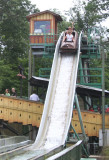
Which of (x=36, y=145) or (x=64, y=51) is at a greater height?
(x=64, y=51)

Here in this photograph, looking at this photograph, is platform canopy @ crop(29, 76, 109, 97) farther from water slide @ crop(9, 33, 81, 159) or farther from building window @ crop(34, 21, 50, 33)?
building window @ crop(34, 21, 50, 33)

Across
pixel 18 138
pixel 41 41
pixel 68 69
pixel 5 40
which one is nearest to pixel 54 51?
pixel 41 41

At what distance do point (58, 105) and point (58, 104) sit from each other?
0.09 meters

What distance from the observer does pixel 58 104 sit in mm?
23234

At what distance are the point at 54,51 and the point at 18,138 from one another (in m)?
10.3

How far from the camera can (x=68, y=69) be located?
26.0 metres

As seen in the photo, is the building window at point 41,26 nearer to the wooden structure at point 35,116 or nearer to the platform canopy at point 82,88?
the platform canopy at point 82,88

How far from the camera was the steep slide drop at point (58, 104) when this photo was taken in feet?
67.8

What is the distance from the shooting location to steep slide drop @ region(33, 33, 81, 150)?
20.7m

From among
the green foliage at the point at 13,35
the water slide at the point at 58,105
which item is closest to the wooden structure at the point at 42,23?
the water slide at the point at 58,105

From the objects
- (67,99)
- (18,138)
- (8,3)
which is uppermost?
(8,3)

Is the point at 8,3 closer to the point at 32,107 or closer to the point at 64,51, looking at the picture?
the point at 64,51

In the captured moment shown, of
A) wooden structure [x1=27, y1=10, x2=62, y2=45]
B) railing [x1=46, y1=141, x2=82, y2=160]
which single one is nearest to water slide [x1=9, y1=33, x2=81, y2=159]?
railing [x1=46, y1=141, x2=82, y2=160]

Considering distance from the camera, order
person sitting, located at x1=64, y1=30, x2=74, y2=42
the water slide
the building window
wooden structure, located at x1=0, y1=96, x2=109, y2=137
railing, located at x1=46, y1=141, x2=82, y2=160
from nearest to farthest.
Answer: railing, located at x1=46, y1=141, x2=82, y2=160
the water slide
wooden structure, located at x1=0, y1=96, x2=109, y2=137
person sitting, located at x1=64, y1=30, x2=74, y2=42
the building window
